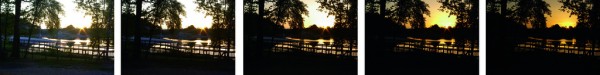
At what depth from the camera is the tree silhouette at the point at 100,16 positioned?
369 cm

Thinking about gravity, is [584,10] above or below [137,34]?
above

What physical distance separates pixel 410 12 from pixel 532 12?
74cm

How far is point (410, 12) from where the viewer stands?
3643 millimetres

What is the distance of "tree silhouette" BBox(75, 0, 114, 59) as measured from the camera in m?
3.69

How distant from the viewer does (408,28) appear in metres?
3.63

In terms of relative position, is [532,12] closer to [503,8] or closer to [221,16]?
[503,8]

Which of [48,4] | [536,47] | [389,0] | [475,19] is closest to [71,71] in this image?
[48,4]

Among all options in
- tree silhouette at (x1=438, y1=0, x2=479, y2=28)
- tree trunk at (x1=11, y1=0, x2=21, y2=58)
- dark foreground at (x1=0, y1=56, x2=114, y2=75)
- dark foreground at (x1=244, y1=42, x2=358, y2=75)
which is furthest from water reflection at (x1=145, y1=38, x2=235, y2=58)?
tree silhouette at (x1=438, y1=0, x2=479, y2=28)

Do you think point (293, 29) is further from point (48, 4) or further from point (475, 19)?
point (48, 4)

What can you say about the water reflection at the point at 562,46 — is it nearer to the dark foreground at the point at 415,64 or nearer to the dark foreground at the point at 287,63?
the dark foreground at the point at 415,64

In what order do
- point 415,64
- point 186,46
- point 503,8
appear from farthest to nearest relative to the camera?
point 186,46 → point 415,64 → point 503,8

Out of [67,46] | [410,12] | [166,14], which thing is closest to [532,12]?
[410,12]

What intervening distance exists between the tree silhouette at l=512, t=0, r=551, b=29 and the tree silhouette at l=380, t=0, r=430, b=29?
1.80ft

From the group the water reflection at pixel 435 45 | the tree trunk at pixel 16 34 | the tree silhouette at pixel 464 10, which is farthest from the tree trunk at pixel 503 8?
the tree trunk at pixel 16 34
